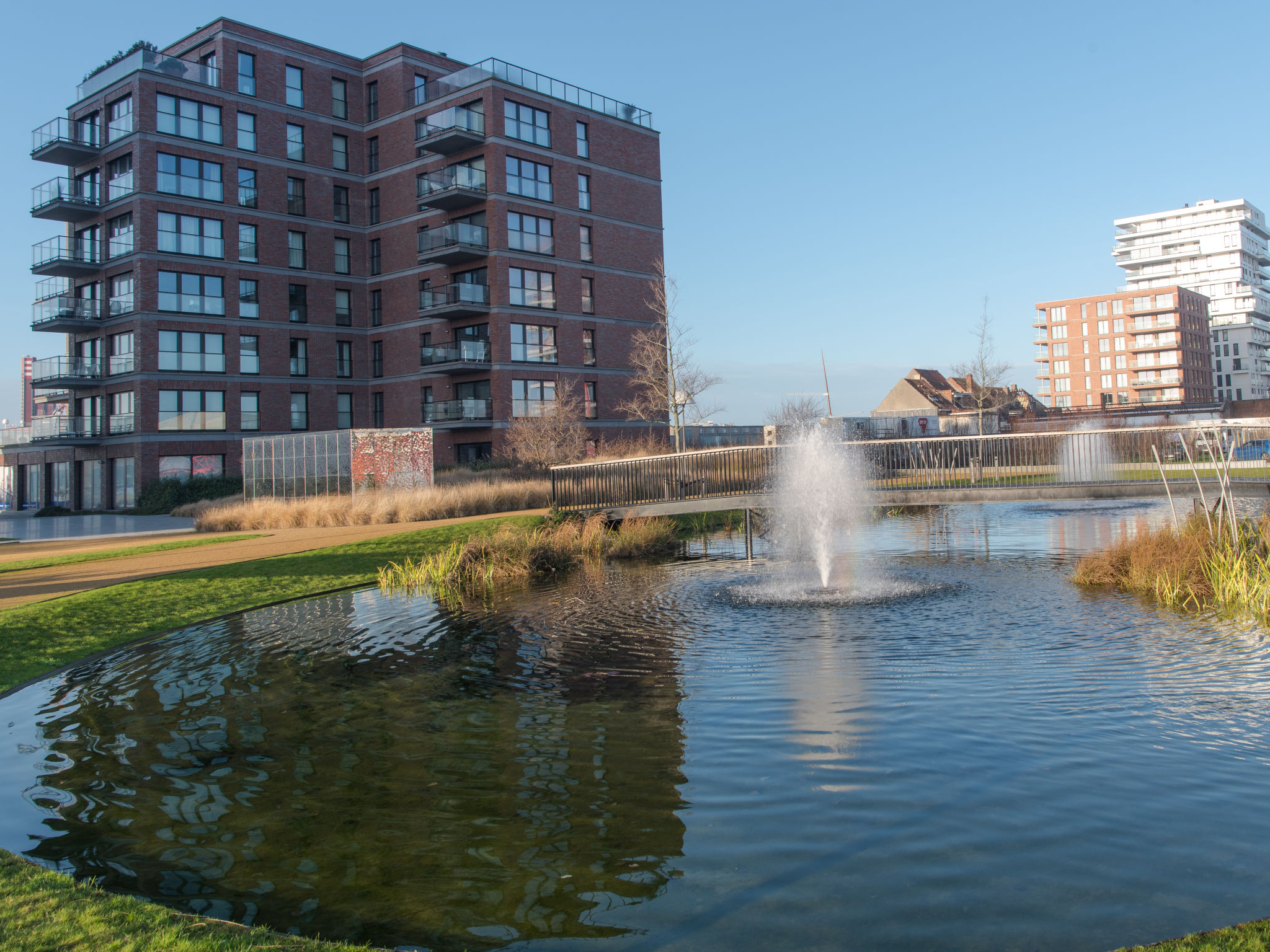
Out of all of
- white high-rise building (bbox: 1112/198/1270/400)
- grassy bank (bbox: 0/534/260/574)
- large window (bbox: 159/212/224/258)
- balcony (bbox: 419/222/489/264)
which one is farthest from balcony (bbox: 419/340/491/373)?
white high-rise building (bbox: 1112/198/1270/400)

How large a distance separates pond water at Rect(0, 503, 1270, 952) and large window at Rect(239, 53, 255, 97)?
41139mm

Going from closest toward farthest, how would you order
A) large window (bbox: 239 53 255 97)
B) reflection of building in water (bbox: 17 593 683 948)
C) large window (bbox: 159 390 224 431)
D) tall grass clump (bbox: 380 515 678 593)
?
reflection of building in water (bbox: 17 593 683 948) < tall grass clump (bbox: 380 515 678 593) < large window (bbox: 159 390 224 431) < large window (bbox: 239 53 255 97)

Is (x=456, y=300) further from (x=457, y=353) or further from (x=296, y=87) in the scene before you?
(x=296, y=87)

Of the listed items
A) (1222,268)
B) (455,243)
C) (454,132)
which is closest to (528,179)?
(454,132)

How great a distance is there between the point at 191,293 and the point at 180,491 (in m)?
9.98

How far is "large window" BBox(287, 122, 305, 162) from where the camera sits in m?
46.5

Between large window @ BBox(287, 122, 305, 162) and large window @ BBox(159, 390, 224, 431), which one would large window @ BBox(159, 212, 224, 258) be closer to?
large window @ BBox(287, 122, 305, 162)

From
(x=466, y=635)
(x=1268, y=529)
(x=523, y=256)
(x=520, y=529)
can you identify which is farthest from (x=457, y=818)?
(x=523, y=256)

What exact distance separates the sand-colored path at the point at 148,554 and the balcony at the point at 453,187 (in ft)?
74.2

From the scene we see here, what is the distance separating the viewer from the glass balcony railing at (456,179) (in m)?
43.6

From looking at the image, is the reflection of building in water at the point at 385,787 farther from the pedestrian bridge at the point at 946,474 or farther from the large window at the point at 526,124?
→ the large window at the point at 526,124

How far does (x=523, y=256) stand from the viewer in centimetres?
4488

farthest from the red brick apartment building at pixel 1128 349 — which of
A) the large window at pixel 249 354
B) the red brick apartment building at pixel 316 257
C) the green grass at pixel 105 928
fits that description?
the green grass at pixel 105 928

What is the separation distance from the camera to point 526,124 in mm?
45438
